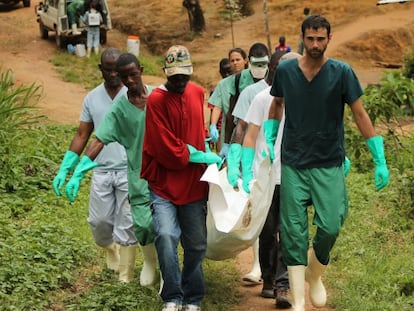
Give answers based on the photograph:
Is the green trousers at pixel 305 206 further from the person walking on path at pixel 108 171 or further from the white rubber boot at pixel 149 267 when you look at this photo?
the person walking on path at pixel 108 171

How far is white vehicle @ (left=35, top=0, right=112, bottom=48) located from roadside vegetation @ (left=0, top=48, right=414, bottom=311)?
37.7ft

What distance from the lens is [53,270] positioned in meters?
7.18

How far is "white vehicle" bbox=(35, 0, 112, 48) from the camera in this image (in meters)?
23.3

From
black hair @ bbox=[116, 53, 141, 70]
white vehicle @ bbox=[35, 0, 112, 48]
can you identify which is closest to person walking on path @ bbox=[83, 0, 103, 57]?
white vehicle @ bbox=[35, 0, 112, 48]

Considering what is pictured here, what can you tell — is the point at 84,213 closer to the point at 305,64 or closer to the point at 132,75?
the point at 132,75

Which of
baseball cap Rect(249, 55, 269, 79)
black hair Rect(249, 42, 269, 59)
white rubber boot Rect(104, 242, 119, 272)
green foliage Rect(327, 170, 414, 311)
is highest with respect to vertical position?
black hair Rect(249, 42, 269, 59)

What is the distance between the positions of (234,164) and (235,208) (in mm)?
354

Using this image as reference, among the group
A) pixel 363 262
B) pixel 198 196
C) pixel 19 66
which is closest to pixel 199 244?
pixel 198 196

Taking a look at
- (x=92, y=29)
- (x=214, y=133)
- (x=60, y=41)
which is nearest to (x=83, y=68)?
(x=92, y=29)

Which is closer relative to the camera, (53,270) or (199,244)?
(199,244)

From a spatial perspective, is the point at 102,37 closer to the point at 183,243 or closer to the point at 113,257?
the point at 113,257

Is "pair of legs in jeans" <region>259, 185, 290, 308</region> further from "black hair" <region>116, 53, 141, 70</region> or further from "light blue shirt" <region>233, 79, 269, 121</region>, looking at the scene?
"black hair" <region>116, 53, 141, 70</region>

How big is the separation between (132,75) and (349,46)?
17.1m

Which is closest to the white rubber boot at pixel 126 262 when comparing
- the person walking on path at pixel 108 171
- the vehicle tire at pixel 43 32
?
the person walking on path at pixel 108 171
